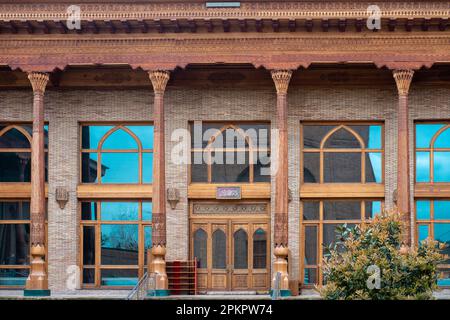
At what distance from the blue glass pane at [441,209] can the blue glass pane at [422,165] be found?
96 centimetres

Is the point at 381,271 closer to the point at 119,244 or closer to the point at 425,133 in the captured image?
the point at 425,133

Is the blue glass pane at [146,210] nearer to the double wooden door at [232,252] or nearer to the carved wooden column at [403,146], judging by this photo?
the double wooden door at [232,252]

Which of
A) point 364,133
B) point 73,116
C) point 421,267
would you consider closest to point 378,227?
point 421,267

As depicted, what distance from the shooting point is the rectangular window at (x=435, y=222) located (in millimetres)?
29000

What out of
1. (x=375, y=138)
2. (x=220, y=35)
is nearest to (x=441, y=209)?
(x=375, y=138)

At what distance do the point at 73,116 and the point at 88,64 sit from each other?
3.04 m

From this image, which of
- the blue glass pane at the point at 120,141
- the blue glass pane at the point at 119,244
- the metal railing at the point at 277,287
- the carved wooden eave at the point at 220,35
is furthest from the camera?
the blue glass pane at the point at 120,141

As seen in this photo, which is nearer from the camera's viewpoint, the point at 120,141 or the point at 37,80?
the point at 37,80

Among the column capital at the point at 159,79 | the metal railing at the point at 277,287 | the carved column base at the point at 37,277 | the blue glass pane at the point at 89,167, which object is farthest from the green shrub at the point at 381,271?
the blue glass pane at the point at 89,167

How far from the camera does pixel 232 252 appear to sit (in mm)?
28984

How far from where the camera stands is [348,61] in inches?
1052

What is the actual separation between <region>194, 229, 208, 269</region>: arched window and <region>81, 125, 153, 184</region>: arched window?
7.77 ft

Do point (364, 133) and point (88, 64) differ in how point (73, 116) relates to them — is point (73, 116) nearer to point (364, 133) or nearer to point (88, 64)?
point (88, 64)

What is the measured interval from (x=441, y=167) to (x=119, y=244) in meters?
10.7
